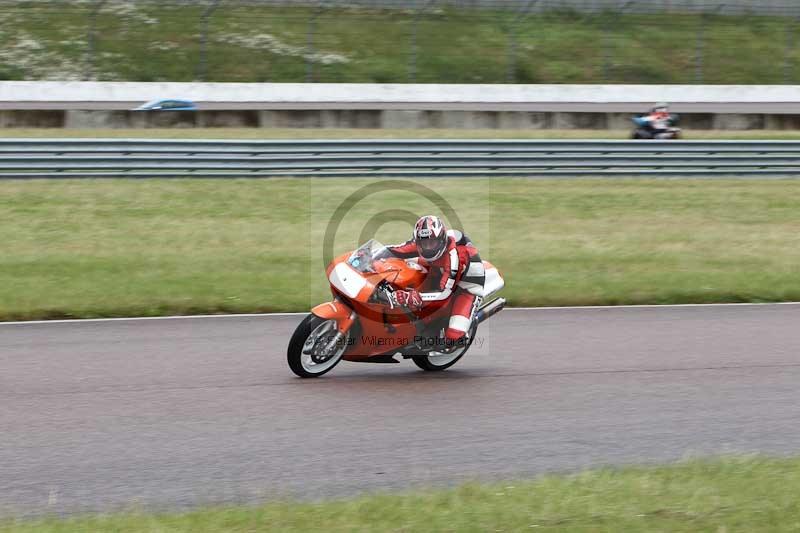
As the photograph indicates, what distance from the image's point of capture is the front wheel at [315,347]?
28.8 ft

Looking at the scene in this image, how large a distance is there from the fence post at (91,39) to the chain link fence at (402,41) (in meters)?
0.04

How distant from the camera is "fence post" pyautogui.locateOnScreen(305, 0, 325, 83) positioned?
3459cm

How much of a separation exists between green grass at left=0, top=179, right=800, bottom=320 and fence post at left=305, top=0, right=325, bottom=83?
15997 millimetres

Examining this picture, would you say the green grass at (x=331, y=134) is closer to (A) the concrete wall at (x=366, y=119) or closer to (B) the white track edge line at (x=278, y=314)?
(A) the concrete wall at (x=366, y=119)

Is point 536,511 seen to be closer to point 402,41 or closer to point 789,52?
point 402,41

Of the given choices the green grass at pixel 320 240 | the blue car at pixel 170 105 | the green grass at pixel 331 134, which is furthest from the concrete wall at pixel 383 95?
the green grass at pixel 320 240

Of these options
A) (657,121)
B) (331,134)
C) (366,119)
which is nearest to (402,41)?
(366,119)

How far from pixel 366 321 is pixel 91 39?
28.1 m

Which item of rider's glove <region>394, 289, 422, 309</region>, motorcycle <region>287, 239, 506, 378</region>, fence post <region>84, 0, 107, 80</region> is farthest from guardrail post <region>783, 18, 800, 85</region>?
rider's glove <region>394, 289, 422, 309</region>

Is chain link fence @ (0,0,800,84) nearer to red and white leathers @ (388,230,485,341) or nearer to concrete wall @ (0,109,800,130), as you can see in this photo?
concrete wall @ (0,109,800,130)

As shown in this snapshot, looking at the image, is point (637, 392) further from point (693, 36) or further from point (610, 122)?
point (693, 36)

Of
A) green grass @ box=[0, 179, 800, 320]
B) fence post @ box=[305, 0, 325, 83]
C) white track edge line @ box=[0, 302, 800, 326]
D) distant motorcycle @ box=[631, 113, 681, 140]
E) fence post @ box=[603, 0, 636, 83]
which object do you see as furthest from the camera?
fence post @ box=[603, 0, 636, 83]

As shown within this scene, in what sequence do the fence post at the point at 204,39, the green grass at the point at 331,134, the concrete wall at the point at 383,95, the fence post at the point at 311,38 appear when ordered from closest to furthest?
the green grass at the point at 331,134 < the concrete wall at the point at 383,95 < the fence post at the point at 204,39 < the fence post at the point at 311,38

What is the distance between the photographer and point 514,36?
123ft
